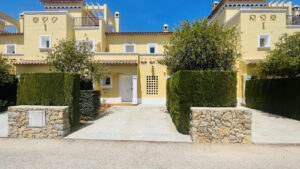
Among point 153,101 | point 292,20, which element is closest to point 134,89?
point 153,101

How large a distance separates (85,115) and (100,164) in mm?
4786

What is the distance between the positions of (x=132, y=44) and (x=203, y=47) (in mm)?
11722

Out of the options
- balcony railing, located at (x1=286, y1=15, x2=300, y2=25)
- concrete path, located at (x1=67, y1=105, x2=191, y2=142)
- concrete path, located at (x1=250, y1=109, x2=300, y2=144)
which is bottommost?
concrete path, located at (x1=250, y1=109, x2=300, y2=144)

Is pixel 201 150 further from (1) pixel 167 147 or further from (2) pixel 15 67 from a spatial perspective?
(2) pixel 15 67

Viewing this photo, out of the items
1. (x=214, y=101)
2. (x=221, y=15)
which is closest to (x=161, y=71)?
(x=214, y=101)

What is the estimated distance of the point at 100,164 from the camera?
3871mm

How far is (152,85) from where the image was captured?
14281 mm

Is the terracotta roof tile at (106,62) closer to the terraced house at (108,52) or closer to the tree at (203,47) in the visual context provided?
the terraced house at (108,52)

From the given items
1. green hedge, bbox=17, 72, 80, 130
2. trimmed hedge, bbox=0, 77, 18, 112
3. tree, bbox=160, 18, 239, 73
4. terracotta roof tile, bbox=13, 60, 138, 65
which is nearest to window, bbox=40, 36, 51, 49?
terracotta roof tile, bbox=13, 60, 138, 65

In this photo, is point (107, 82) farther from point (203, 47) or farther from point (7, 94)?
point (203, 47)

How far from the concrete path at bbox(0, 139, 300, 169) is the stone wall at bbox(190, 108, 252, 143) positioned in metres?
0.28

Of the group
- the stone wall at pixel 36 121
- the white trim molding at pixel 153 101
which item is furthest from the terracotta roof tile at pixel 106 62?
the stone wall at pixel 36 121

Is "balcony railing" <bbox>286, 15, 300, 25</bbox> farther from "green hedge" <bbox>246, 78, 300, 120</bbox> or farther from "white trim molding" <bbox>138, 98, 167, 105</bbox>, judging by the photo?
"white trim molding" <bbox>138, 98, 167, 105</bbox>

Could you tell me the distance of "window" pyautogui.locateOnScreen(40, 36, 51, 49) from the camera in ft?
49.5
